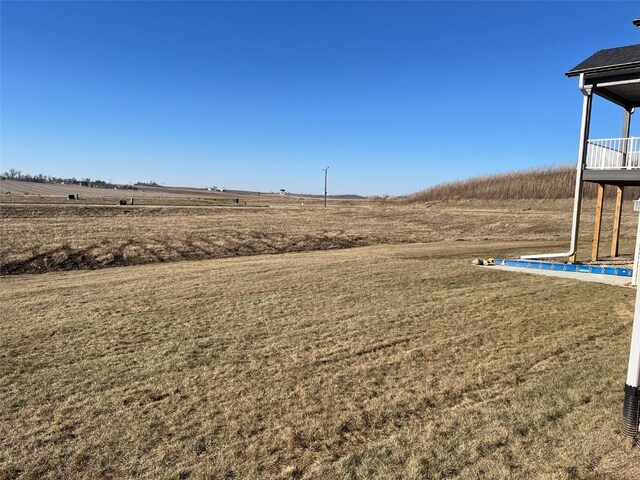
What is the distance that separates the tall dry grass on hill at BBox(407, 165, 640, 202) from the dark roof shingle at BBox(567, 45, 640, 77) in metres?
32.6

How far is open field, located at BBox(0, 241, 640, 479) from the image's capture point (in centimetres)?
334

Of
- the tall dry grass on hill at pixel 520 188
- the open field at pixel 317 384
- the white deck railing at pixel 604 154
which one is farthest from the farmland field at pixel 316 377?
the tall dry grass on hill at pixel 520 188

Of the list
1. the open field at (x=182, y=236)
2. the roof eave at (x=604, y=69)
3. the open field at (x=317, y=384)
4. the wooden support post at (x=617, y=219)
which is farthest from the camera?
the open field at (x=182, y=236)

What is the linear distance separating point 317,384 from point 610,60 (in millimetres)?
11657

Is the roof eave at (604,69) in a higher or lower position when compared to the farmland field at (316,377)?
higher

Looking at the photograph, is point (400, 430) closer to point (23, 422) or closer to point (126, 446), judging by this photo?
point (126, 446)

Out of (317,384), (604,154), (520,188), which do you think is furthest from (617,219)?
(520,188)

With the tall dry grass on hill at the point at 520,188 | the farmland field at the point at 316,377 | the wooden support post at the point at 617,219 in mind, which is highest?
the tall dry grass on hill at the point at 520,188

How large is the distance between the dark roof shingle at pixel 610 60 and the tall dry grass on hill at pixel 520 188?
3262 cm

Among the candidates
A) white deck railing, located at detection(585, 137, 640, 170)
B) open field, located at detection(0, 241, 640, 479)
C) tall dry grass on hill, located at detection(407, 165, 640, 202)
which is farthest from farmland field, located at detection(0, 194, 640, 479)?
tall dry grass on hill, located at detection(407, 165, 640, 202)

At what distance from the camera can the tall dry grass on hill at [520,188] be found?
152ft

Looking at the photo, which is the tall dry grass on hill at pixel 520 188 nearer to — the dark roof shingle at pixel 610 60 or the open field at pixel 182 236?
the open field at pixel 182 236

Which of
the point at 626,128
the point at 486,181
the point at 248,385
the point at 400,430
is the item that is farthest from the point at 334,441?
the point at 486,181

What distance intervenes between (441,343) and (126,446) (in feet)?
12.6
